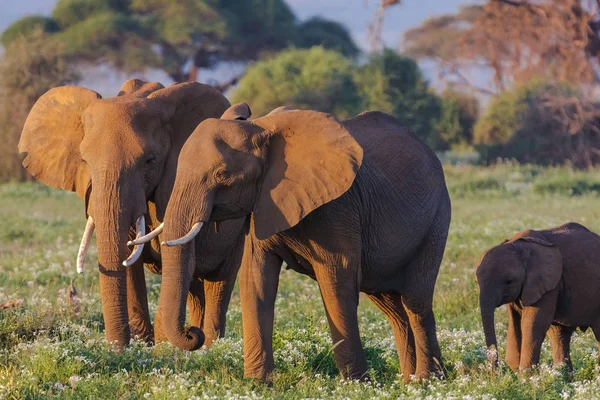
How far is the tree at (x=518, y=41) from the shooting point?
138 feet

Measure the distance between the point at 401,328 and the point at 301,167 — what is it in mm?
1992

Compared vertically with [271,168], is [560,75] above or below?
below

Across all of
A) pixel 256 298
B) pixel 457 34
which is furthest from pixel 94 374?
pixel 457 34

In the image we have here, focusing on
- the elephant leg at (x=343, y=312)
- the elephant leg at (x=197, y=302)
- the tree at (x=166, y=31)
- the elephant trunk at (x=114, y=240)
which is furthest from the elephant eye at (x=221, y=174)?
the tree at (x=166, y=31)

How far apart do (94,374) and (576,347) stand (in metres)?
4.68

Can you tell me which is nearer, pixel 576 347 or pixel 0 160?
pixel 576 347

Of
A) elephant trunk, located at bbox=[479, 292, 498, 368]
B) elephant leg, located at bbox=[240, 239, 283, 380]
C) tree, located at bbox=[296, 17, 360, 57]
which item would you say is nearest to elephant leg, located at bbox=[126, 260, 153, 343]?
elephant leg, located at bbox=[240, 239, 283, 380]

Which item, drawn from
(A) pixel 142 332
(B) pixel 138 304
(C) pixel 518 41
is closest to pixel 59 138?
(B) pixel 138 304

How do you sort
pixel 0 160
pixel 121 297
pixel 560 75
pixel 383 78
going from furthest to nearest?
pixel 560 75
pixel 383 78
pixel 0 160
pixel 121 297

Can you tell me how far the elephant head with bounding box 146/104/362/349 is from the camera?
642cm

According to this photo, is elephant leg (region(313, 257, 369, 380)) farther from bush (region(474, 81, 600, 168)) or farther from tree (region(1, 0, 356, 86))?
tree (region(1, 0, 356, 86))

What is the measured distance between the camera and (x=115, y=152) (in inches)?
314

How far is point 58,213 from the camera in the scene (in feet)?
74.6

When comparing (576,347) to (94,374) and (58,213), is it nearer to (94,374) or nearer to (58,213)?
(94,374)
